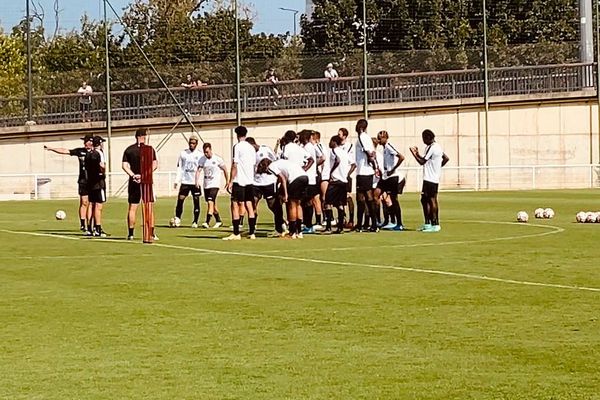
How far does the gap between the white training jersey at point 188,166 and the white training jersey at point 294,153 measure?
538cm

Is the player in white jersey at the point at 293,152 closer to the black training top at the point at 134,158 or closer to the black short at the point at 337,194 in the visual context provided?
the black short at the point at 337,194

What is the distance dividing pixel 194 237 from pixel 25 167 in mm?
26398

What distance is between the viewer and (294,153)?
22.9 m

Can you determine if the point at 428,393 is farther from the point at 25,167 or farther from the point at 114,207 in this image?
the point at 25,167

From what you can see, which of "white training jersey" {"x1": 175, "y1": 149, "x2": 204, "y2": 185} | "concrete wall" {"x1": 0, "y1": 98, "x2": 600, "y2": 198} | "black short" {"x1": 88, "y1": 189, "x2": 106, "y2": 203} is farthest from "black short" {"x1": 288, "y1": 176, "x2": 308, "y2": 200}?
"concrete wall" {"x1": 0, "y1": 98, "x2": 600, "y2": 198}

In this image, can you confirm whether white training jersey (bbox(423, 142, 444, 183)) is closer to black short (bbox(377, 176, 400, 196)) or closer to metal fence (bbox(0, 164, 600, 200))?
black short (bbox(377, 176, 400, 196))

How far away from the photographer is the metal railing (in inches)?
2015

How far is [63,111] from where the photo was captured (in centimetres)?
5103

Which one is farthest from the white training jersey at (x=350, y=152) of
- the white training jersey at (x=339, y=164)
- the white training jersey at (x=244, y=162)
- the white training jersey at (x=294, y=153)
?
the white training jersey at (x=244, y=162)

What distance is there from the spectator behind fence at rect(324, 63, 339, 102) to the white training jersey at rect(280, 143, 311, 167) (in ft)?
98.4

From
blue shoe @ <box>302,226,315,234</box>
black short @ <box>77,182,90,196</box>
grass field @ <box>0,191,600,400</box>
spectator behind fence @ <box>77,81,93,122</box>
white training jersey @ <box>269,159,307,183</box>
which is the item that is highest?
spectator behind fence @ <box>77,81,93,122</box>

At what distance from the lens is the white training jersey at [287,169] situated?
2297cm

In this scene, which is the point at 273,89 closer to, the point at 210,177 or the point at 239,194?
the point at 210,177

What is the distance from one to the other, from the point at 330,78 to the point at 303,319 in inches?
1636
